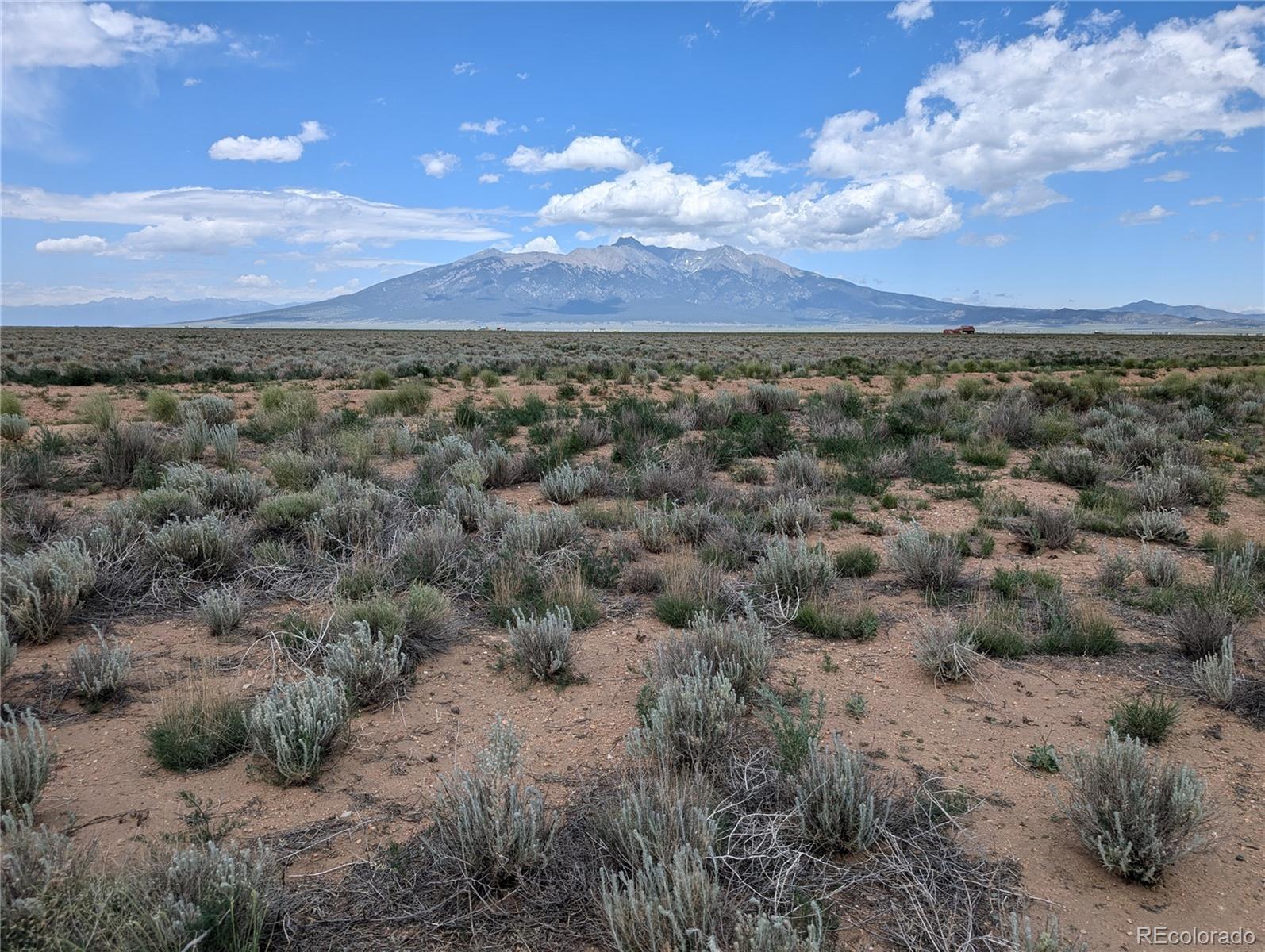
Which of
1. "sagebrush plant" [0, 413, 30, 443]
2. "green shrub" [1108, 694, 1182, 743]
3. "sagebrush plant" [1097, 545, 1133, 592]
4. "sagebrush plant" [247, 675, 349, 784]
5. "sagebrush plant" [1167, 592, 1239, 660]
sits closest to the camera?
"sagebrush plant" [247, 675, 349, 784]

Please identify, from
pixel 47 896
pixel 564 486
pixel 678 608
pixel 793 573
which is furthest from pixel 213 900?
pixel 564 486

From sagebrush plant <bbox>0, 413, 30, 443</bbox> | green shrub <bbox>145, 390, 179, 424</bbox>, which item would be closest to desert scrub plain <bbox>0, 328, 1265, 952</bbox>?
sagebrush plant <bbox>0, 413, 30, 443</bbox>

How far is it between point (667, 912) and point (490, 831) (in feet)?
2.91

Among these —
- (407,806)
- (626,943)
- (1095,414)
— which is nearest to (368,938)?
(407,806)

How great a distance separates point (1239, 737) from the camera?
3980mm

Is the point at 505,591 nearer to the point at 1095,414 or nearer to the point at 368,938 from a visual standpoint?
the point at 368,938

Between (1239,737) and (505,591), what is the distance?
489 centimetres

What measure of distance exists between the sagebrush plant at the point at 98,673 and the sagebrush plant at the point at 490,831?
259cm

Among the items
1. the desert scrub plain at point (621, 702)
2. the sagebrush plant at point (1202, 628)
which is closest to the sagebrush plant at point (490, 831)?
the desert scrub plain at point (621, 702)

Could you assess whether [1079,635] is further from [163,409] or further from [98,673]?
[163,409]

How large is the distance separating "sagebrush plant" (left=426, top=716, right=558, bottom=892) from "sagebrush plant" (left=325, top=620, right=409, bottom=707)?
4.78 feet

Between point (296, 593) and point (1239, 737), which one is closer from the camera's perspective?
point (1239, 737)

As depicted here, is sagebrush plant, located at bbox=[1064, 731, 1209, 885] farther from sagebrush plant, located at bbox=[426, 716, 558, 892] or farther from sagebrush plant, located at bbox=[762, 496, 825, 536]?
sagebrush plant, located at bbox=[762, 496, 825, 536]

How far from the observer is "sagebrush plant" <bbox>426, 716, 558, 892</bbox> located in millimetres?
2871
